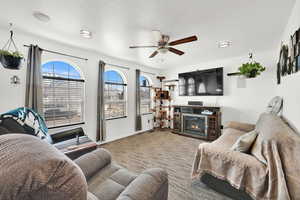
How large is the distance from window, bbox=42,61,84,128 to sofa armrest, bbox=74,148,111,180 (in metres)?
2.01

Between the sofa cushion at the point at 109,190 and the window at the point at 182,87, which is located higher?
the window at the point at 182,87

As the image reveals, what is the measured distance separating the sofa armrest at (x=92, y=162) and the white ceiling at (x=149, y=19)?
189 cm

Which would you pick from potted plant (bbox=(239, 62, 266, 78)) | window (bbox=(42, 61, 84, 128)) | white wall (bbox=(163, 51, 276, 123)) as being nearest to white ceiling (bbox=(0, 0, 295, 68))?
potted plant (bbox=(239, 62, 266, 78))

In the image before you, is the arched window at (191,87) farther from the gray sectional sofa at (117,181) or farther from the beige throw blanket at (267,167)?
the gray sectional sofa at (117,181)

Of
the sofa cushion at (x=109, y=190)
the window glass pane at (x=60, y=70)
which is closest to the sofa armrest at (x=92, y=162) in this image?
the sofa cushion at (x=109, y=190)

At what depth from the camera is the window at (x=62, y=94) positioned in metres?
2.86

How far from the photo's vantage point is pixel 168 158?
2820 millimetres

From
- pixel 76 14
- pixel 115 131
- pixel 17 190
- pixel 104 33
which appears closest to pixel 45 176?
pixel 17 190

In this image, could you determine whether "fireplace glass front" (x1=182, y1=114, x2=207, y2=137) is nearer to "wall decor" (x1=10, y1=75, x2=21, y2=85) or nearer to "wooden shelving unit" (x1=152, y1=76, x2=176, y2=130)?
"wooden shelving unit" (x1=152, y1=76, x2=176, y2=130)

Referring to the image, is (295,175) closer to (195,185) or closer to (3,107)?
(195,185)

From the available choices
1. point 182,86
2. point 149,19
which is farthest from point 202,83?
point 149,19

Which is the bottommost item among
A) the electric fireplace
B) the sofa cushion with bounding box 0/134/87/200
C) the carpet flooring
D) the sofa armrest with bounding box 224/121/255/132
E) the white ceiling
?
the carpet flooring

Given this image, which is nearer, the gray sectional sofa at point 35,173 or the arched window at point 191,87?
the gray sectional sofa at point 35,173

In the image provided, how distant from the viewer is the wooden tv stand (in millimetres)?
3965
